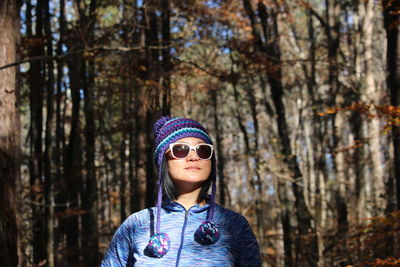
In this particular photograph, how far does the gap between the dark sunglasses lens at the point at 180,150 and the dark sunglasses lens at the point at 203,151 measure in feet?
0.19

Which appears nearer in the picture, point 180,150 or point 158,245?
point 158,245

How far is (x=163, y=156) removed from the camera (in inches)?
105

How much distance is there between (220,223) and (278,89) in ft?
33.5

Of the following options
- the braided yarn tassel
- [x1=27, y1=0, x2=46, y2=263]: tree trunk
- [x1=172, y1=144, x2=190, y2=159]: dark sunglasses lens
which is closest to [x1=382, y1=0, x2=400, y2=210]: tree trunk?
[x1=172, y1=144, x2=190, y2=159]: dark sunglasses lens

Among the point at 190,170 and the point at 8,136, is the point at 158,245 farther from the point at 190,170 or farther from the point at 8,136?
the point at 8,136

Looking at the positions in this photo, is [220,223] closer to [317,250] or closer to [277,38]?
[317,250]

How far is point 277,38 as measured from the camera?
476 inches

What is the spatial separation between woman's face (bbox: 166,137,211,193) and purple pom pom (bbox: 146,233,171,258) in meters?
0.32

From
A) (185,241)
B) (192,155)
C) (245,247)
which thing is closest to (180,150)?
(192,155)

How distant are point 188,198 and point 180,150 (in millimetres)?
250

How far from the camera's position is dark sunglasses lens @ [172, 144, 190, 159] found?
8.59ft

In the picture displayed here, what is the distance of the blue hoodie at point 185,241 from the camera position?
7.77 ft

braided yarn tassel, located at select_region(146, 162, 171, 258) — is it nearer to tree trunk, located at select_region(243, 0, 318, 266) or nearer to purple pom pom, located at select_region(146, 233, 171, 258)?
purple pom pom, located at select_region(146, 233, 171, 258)

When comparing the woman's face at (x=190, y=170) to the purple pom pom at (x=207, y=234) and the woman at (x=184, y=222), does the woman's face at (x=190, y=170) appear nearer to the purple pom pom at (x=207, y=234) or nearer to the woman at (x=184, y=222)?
the woman at (x=184, y=222)
